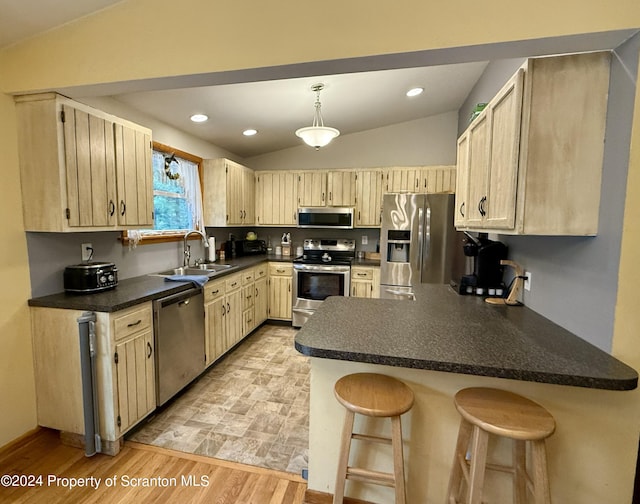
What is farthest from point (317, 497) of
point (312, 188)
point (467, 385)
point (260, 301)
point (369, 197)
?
point (312, 188)

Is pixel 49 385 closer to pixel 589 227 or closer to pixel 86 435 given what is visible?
pixel 86 435

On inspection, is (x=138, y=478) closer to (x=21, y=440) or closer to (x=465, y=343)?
(x=21, y=440)

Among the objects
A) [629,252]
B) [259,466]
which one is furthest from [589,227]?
[259,466]

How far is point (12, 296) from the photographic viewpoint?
1876 mm

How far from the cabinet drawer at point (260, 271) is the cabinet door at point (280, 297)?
0.53 ft

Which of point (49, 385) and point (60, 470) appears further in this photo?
point (49, 385)

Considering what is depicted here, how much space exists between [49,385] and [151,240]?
4.53 feet

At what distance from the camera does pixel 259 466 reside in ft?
6.03

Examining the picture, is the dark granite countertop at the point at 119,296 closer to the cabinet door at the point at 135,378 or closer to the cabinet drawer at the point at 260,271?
the cabinet door at the point at 135,378

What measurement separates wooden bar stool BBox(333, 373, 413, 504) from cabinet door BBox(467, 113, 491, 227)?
1.12 meters

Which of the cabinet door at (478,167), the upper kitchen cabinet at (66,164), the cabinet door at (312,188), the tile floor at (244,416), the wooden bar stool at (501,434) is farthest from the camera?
the cabinet door at (312,188)

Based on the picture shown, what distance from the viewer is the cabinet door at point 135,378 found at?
1.91 meters

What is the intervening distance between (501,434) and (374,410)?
427mm

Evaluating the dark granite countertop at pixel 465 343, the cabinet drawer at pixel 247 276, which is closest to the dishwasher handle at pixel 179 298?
the cabinet drawer at pixel 247 276
